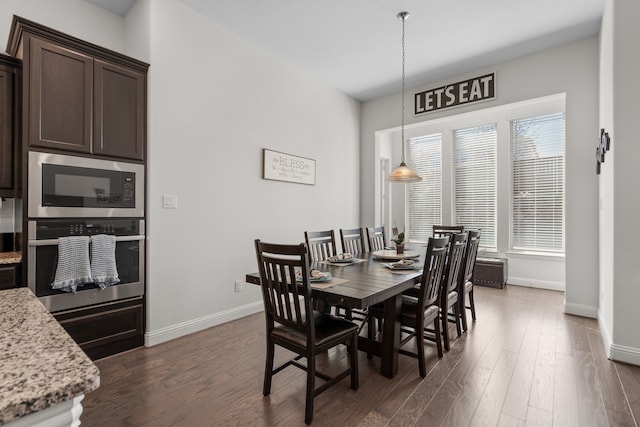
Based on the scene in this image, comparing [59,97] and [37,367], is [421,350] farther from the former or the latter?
[59,97]

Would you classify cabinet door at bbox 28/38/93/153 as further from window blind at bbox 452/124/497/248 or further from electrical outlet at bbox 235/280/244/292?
window blind at bbox 452/124/497/248

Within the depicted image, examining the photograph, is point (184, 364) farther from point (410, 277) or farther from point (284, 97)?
point (284, 97)

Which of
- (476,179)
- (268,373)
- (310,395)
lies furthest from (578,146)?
(268,373)

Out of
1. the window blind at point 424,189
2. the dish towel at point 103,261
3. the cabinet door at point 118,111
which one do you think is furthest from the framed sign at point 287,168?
the window blind at point 424,189

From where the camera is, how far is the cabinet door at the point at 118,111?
2.64 m

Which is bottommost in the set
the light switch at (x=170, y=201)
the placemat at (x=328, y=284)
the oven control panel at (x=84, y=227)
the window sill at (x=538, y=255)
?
the window sill at (x=538, y=255)

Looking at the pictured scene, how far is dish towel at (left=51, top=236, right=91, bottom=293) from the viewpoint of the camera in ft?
7.77

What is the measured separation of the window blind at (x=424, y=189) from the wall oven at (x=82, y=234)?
4996 mm

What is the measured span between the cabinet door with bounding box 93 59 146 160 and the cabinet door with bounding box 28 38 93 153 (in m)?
0.06

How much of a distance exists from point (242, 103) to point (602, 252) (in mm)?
4099

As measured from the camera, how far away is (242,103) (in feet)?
12.2

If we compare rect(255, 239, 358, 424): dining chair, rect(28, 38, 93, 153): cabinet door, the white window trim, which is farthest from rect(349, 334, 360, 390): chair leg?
the white window trim

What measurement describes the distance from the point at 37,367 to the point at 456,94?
5188 millimetres

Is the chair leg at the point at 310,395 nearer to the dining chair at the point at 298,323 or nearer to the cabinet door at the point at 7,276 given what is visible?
the dining chair at the point at 298,323
